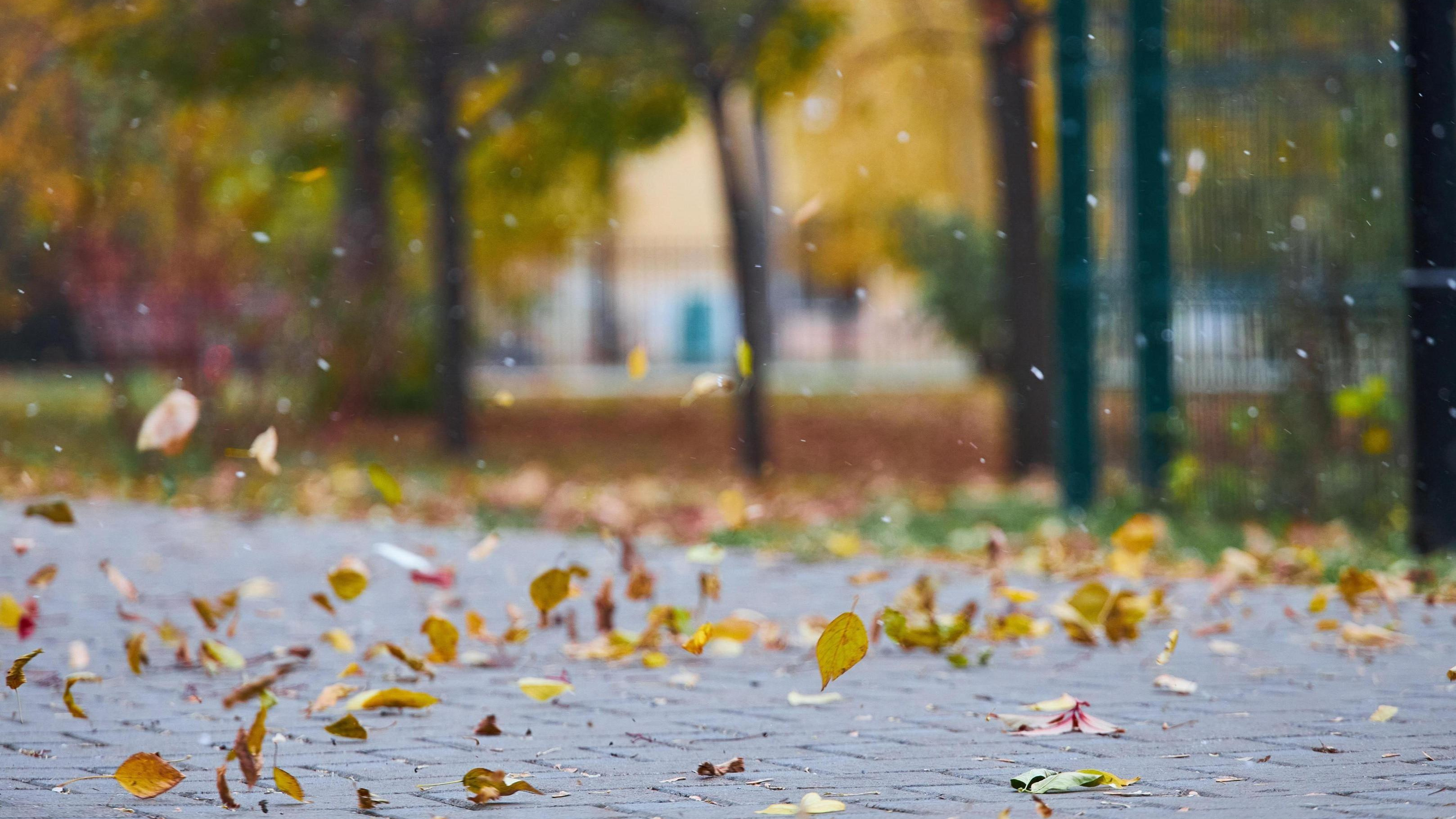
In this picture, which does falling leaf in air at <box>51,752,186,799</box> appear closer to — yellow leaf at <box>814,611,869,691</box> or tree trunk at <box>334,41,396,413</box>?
yellow leaf at <box>814,611,869,691</box>

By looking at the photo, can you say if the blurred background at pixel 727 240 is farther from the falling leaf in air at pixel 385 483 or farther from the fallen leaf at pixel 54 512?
the fallen leaf at pixel 54 512

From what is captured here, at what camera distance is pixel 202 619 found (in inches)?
223

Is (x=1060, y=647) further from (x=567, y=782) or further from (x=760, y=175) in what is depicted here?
(x=760, y=175)

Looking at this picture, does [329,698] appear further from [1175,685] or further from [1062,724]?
[1175,685]

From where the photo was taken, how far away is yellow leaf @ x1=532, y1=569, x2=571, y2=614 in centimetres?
512

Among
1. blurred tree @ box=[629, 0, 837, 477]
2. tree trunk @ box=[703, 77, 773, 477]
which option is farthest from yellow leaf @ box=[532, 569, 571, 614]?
tree trunk @ box=[703, 77, 773, 477]

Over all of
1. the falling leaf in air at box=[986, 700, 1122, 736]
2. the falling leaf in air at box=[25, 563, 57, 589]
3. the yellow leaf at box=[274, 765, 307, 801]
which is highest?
the falling leaf in air at box=[25, 563, 57, 589]

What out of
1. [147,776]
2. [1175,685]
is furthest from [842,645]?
[147,776]

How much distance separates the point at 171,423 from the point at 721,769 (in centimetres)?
210

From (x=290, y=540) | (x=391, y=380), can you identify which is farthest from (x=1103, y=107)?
(x=391, y=380)

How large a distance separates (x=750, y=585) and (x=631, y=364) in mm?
1731

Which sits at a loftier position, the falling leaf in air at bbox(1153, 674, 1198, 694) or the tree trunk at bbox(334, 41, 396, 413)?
the tree trunk at bbox(334, 41, 396, 413)

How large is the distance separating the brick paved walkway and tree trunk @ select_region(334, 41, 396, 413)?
23.8ft

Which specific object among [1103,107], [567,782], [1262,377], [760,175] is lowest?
[567,782]
